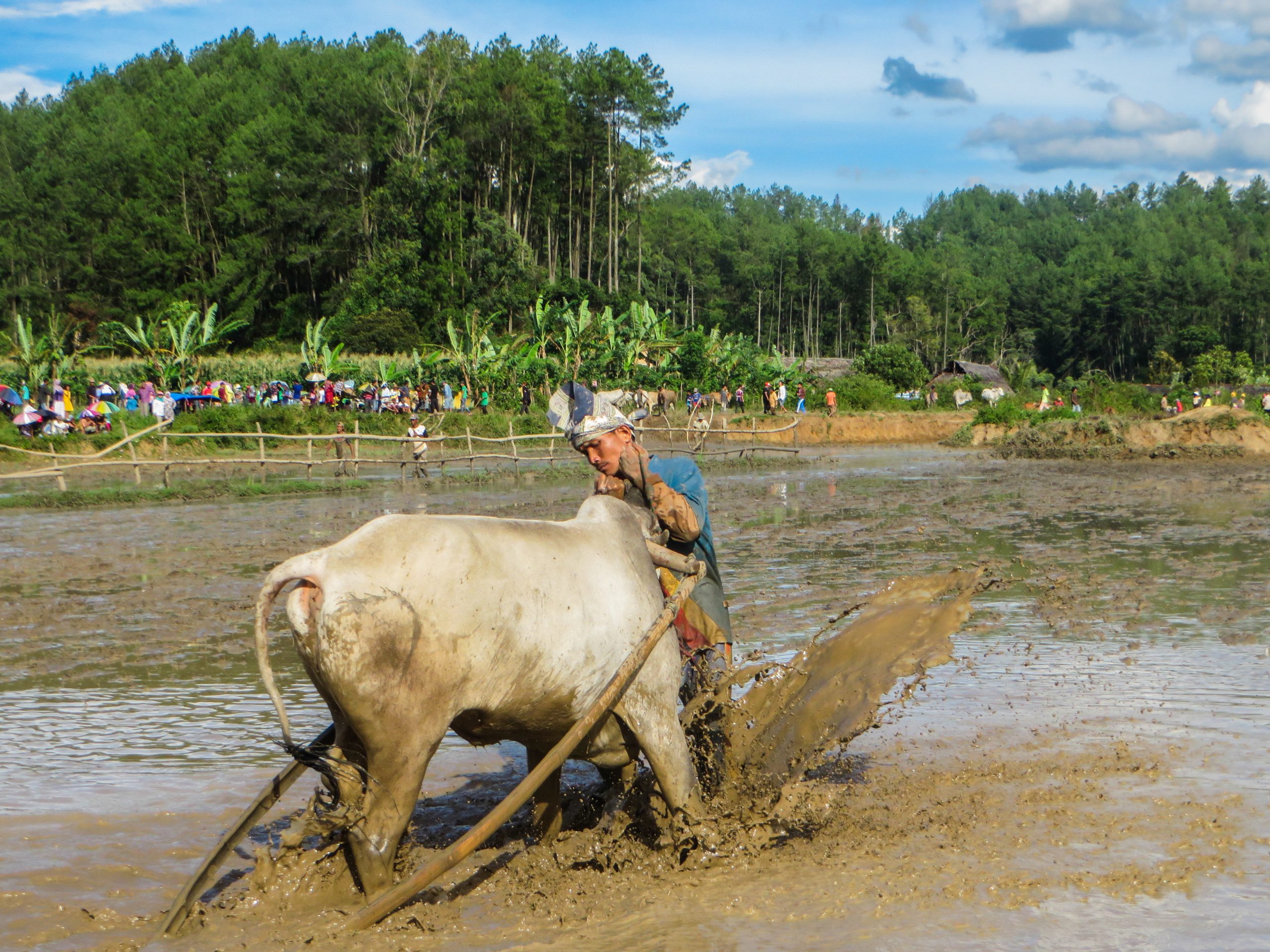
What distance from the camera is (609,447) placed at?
425 cm

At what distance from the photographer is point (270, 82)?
72812mm

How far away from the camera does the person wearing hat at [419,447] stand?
23.9 metres

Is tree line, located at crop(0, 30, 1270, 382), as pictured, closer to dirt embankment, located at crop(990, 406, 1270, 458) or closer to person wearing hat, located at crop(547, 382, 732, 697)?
dirt embankment, located at crop(990, 406, 1270, 458)

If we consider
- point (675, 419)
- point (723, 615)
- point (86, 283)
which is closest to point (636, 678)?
point (723, 615)

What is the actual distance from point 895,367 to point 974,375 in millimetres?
4903

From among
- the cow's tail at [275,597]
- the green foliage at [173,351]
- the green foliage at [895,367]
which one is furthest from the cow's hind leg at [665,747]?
the green foliage at [895,367]

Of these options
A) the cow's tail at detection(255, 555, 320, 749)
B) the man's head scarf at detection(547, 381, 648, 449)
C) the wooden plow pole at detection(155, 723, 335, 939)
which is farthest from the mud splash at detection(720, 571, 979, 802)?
the cow's tail at detection(255, 555, 320, 749)

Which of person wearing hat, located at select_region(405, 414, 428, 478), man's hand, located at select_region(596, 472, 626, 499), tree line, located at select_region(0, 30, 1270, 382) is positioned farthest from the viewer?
tree line, located at select_region(0, 30, 1270, 382)

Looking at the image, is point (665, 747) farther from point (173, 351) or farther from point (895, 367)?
point (895, 367)

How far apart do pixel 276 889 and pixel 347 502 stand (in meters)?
Answer: 15.3

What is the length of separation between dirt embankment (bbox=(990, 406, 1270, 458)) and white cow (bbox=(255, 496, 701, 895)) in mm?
24946

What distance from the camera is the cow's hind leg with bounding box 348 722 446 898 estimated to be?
334 cm

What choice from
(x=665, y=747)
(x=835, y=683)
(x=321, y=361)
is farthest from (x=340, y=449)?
(x=665, y=747)

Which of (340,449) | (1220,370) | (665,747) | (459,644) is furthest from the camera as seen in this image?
(1220,370)
